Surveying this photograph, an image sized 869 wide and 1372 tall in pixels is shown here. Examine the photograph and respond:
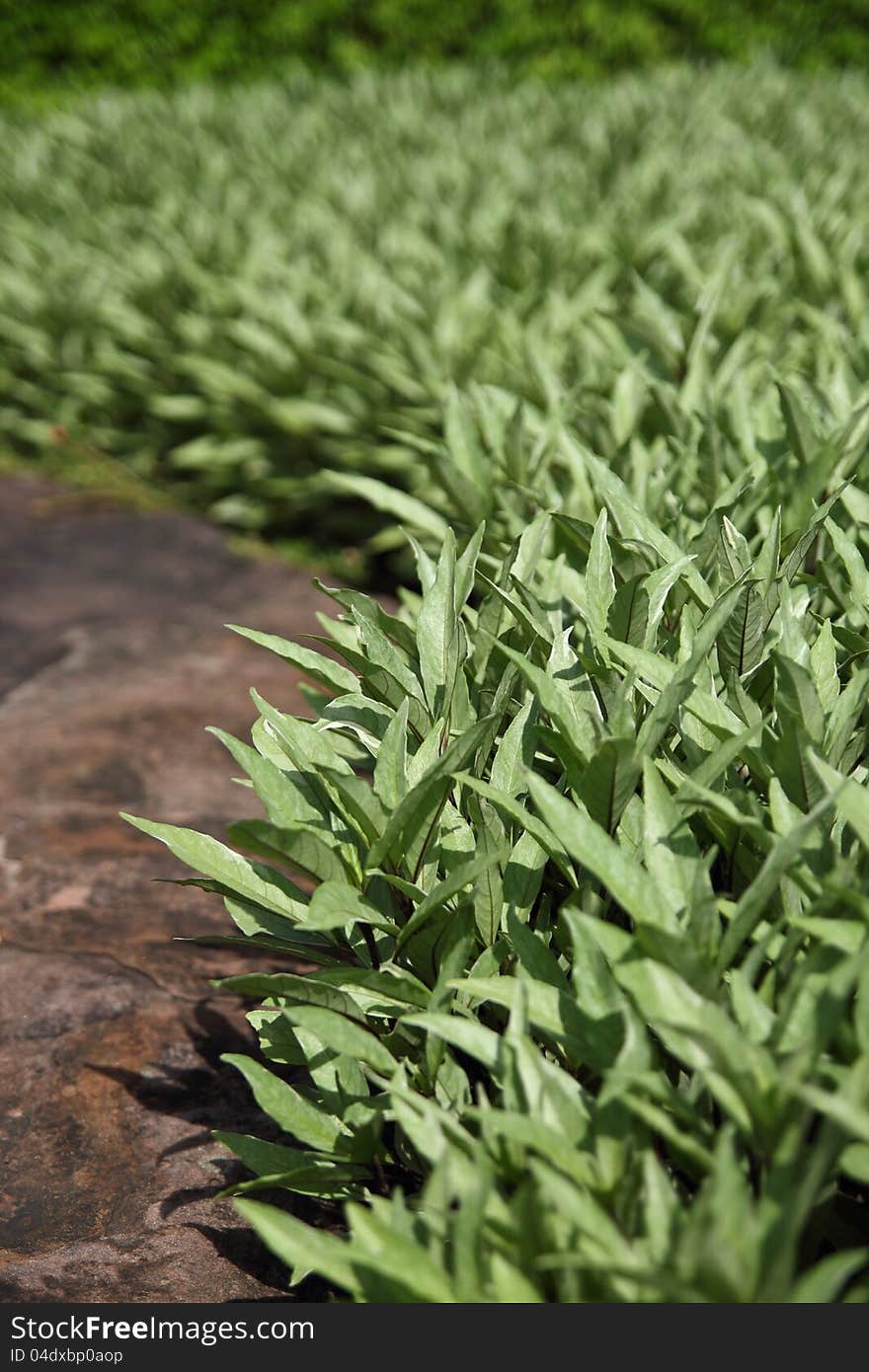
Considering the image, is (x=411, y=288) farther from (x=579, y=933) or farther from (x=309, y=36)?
(x=309, y=36)

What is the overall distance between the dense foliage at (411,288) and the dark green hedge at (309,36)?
9.70 ft

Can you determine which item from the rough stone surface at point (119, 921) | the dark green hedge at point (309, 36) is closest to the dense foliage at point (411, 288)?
the rough stone surface at point (119, 921)

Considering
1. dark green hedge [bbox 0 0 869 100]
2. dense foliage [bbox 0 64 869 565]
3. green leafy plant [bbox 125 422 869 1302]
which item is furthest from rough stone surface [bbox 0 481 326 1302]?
dark green hedge [bbox 0 0 869 100]

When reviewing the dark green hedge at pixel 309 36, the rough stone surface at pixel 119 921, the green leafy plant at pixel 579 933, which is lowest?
the rough stone surface at pixel 119 921

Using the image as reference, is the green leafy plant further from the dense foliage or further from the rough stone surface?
the dense foliage

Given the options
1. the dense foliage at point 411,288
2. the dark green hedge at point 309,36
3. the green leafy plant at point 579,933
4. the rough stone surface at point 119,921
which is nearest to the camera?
the green leafy plant at point 579,933

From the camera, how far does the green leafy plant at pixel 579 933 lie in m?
1.28

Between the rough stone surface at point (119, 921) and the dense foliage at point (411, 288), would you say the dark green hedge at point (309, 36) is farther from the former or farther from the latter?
the rough stone surface at point (119, 921)

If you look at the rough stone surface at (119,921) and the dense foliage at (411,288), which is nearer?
the rough stone surface at (119,921)

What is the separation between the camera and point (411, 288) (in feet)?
16.0

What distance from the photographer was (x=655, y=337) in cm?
357

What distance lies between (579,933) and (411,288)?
387 centimetres

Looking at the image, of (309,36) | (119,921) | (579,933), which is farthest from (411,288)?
(309,36)

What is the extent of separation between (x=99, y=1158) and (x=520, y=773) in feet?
3.11
